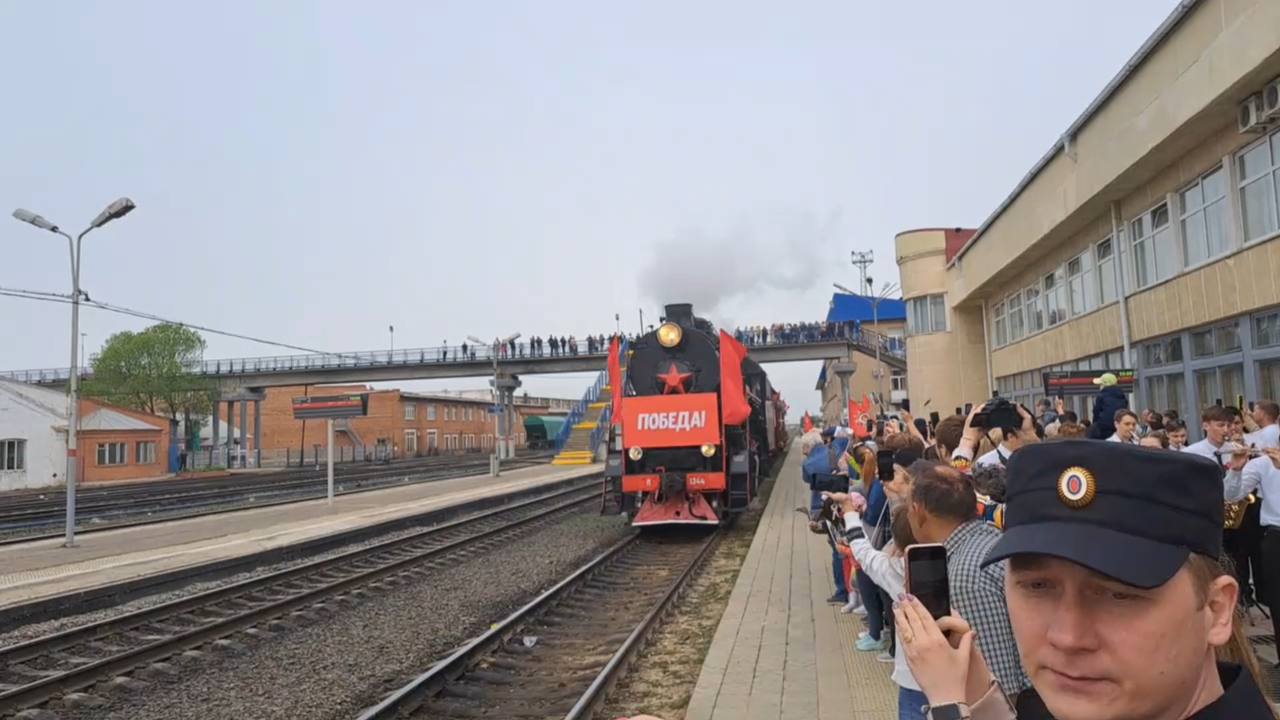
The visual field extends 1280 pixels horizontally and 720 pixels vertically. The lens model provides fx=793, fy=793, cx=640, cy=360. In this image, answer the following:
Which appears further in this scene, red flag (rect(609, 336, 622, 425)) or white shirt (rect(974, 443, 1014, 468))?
red flag (rect(609, 336, 622, 425))

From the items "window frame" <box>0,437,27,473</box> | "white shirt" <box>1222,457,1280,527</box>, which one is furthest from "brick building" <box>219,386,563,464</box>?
"white shirt" <box>1222,457,1280,527</box>

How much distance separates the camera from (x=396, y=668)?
702 centimetres

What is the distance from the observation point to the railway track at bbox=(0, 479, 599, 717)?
22.1ft

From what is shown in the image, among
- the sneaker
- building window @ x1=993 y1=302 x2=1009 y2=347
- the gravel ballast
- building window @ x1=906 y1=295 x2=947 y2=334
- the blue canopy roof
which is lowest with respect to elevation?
the gravel ballast

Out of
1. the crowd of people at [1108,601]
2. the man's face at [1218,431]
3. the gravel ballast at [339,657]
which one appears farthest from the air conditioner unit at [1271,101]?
the crowd of people at [1108,601]

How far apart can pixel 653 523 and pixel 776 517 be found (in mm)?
3051

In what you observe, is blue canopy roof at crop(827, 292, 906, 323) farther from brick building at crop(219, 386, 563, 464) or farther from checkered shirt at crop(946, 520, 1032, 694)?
checkered shirt at crop(946, 520, 1032, 694)

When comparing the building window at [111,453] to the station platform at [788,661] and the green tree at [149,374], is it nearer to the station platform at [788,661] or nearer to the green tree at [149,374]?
the green tree at [149,374]

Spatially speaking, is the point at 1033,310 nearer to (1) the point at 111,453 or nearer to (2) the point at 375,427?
(1) the point at 111,453

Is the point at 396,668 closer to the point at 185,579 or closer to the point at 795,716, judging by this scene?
the point at 795,716

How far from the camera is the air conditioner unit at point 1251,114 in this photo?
9852mm

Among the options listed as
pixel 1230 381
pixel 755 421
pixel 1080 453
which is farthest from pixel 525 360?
pixel 1080 453

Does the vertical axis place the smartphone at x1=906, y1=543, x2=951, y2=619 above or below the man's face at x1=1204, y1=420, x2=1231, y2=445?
below

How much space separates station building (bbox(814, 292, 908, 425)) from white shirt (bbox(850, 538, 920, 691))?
130 feet
